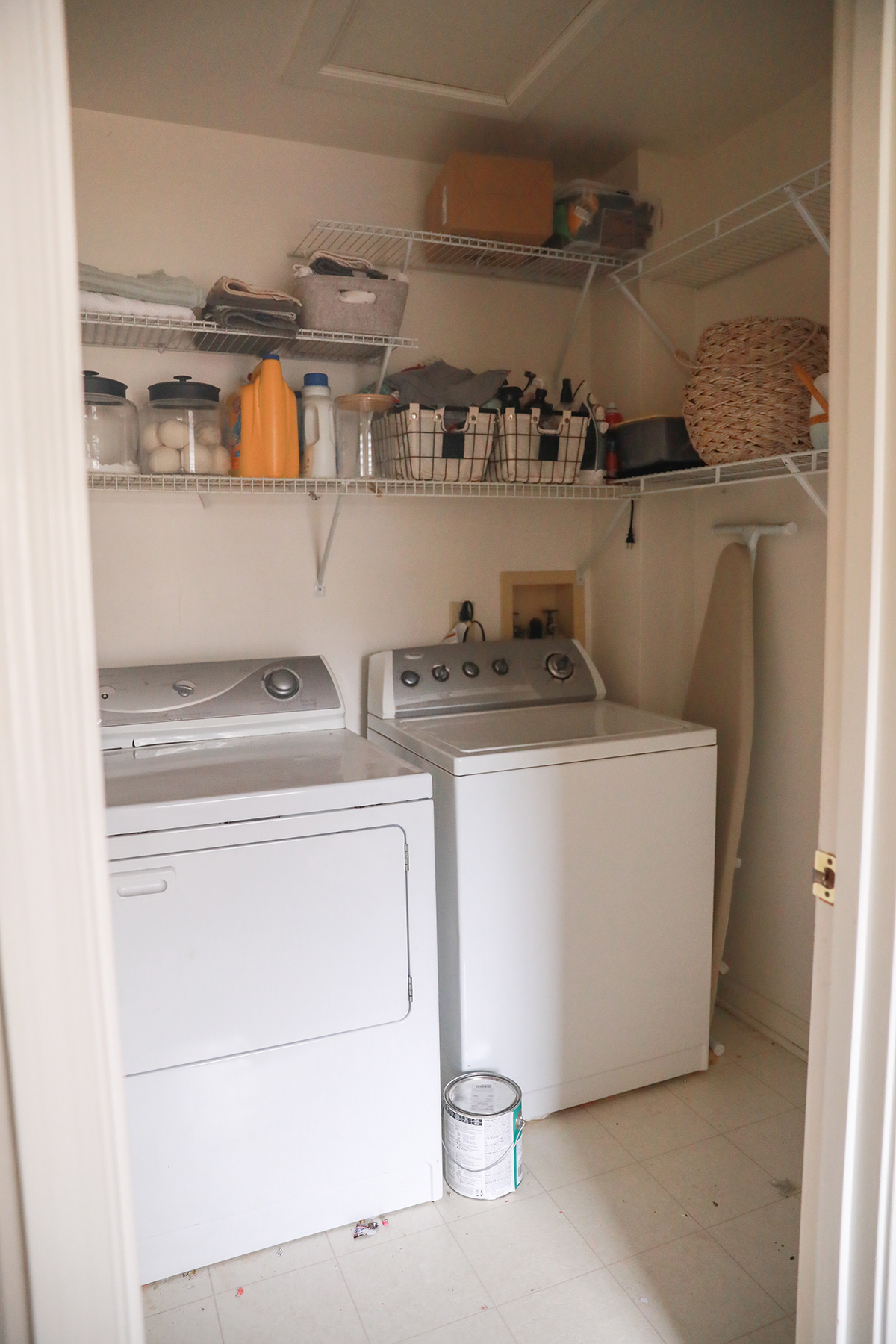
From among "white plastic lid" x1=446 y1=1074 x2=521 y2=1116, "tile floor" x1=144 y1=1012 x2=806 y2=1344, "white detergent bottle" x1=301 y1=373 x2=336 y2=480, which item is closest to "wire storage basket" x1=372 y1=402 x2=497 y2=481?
"white detergent bottle" x1=301 y1=373 x2=336 y2=480

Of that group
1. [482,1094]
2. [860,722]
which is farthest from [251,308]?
[482,1094]

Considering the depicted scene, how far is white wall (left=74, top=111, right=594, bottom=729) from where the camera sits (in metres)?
2.27

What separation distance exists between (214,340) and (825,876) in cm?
187

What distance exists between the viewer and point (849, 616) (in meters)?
1.05

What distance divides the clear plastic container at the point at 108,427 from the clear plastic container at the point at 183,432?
0.04 m

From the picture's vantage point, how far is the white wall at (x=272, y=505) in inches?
89.2

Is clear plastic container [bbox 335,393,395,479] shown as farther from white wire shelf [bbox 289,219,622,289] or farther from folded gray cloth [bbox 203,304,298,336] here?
white wire shelf [bbox 289,219,622,289]

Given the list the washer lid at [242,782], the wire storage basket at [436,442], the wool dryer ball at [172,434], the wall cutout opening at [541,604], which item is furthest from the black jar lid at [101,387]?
the wall cutout opening at [541,604]

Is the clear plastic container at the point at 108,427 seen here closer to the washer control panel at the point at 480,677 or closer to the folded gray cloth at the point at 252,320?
the folded gray cloth at the point at 252,320

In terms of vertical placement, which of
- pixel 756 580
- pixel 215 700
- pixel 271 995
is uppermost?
pixel 756 580

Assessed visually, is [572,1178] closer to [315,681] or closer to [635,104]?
[315,681]

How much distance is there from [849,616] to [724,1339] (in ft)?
4.33

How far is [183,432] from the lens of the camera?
2.12 metres

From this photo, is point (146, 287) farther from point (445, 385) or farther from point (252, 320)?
point (445, 385)
